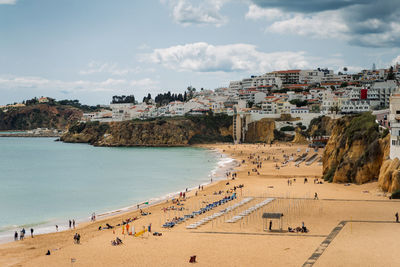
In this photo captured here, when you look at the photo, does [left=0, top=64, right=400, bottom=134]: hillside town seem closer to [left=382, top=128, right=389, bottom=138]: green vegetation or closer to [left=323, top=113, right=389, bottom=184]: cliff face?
[left=323, top=113, right=389, bottom=184]: cliff face

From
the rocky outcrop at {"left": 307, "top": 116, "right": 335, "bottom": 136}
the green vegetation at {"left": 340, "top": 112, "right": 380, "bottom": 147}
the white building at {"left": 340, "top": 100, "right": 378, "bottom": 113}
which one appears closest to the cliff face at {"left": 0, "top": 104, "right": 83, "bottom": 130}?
the rocky outcrop at {"left": 307, "top": 116, "right": 335, "bottom": 136}

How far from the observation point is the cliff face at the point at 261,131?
86750mm

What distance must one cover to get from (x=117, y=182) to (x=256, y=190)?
16.6 meters

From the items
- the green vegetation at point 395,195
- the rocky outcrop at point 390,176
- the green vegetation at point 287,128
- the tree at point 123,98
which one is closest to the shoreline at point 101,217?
the rocky outcrop at point 390,176

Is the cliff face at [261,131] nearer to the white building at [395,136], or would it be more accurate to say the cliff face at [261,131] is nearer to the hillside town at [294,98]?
the hillside town at [294,98]

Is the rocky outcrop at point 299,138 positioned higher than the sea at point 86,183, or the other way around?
the rocky outcrop at point 299,138

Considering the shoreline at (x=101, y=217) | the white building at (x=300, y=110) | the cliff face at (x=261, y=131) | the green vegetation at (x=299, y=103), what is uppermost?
the green vegetation at (x=299, y=103)

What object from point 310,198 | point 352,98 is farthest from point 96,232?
point 352,98

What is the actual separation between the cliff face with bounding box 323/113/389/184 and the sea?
12332 mm

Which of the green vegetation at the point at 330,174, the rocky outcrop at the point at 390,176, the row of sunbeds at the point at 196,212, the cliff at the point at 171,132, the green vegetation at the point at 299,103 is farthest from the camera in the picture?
the green vegetation at the point at 299,103

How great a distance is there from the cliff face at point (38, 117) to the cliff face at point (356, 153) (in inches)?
5526

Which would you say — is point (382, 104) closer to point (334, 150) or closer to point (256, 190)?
point (334, 150)

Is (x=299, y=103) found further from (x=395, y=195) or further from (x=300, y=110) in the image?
(x=395, y=195)

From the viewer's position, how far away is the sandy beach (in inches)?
669
